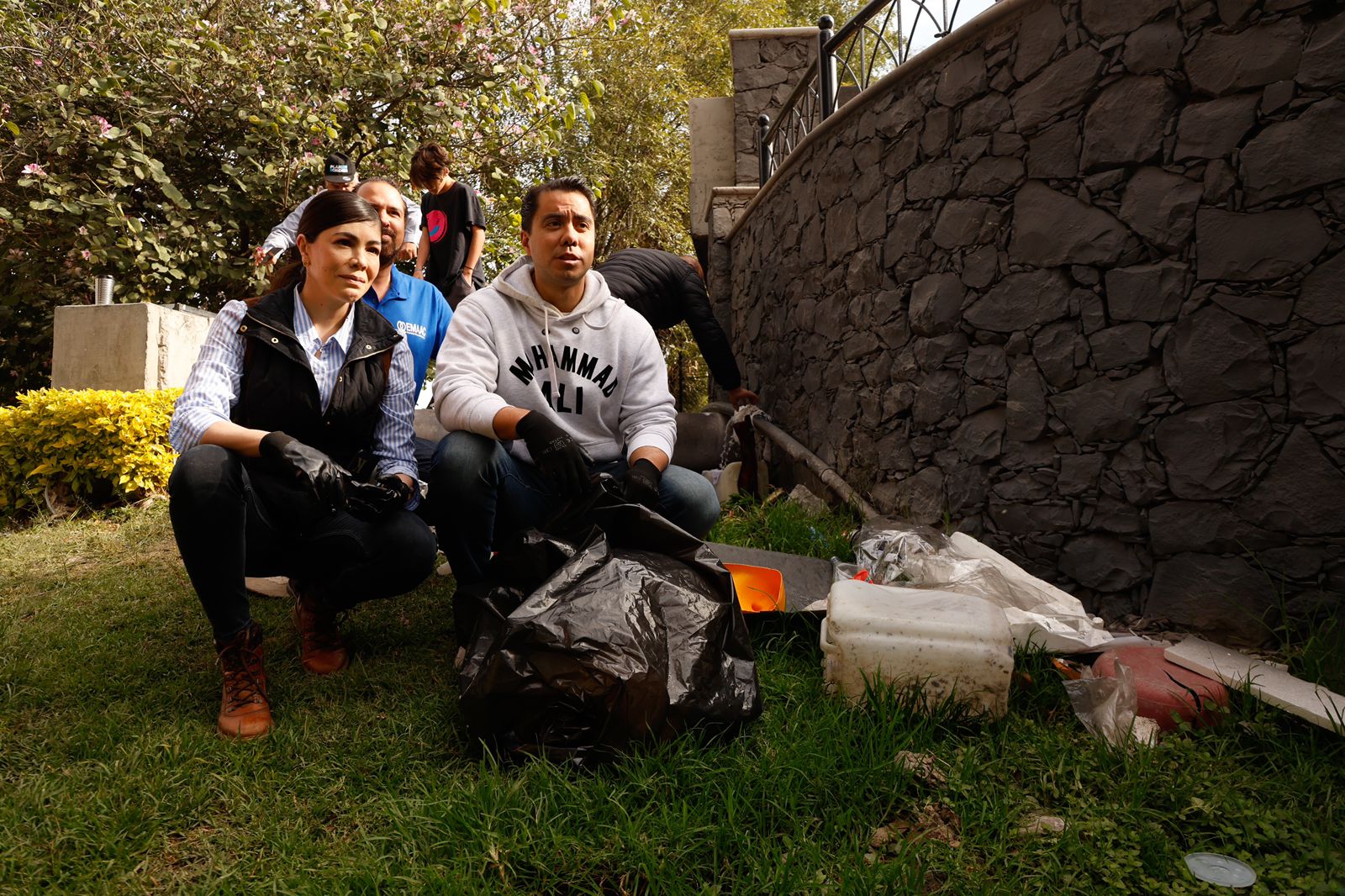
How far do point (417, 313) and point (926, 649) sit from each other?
239 centimetres

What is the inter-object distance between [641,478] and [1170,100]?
79.3 inches

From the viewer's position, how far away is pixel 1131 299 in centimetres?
266

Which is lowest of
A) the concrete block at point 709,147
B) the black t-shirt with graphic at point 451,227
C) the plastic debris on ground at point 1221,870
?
the plastic debris on ground at point 1221,870

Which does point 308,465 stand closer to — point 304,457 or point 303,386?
point 304,457

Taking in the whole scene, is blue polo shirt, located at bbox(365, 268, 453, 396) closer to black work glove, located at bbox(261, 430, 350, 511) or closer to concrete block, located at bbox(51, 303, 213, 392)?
black work glove, located at bbox(261, 430, 350, 511)

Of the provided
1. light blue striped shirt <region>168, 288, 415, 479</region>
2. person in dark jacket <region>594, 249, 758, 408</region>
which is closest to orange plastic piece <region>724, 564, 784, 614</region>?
light blue striped shirt <region>168, 288, 415, 479</region>

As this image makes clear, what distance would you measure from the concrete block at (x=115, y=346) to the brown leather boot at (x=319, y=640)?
422 cm

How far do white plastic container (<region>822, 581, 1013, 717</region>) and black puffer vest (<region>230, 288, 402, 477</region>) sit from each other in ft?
4.95

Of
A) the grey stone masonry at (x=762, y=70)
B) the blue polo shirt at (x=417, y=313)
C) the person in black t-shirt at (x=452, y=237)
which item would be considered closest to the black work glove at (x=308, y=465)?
the blue polo shirt at (x=417, y=313)

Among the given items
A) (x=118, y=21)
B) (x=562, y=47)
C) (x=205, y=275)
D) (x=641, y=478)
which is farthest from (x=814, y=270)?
(x=562, y=47)

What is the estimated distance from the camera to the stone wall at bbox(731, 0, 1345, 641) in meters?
2.32

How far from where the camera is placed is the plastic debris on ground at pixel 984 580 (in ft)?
7.98

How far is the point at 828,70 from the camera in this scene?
15.7 feet

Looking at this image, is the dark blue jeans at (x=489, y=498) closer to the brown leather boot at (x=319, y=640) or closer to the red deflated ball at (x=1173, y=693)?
the brown leather boot at (x=319, y=640)
